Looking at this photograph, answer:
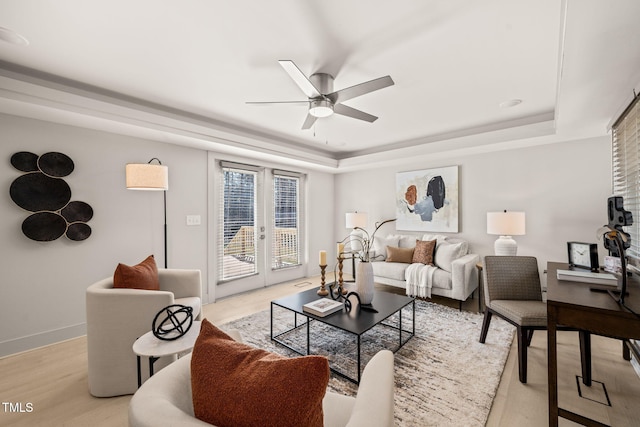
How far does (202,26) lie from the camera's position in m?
1.75

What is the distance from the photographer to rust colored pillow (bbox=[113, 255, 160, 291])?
211 cm

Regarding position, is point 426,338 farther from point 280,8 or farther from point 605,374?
point 280,8

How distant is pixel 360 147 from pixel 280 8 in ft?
11.4

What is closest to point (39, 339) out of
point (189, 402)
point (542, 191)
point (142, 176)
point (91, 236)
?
point (91, 236)

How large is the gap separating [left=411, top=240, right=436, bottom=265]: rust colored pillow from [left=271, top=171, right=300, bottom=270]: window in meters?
2.20

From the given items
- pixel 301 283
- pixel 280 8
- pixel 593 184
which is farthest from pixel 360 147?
pixel 280 8

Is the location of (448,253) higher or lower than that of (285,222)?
lower

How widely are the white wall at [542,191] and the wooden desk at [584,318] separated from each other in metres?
2.15

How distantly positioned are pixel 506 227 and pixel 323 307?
2.59m

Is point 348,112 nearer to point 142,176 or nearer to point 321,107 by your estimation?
point 321,107

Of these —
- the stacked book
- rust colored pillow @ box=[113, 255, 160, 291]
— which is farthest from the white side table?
the stacked book

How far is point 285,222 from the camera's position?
199 inches

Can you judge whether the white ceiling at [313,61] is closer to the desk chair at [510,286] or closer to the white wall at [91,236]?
the white wall at [91,236]

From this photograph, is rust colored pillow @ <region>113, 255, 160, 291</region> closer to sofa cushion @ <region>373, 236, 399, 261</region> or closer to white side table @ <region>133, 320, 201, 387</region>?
white side table @ <region>133, 320, 201, 387</region>
